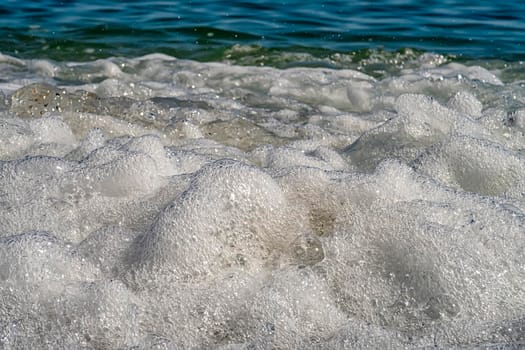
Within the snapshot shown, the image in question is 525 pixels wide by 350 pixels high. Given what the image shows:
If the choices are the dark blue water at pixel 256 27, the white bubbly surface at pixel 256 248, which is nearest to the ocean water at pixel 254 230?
the white bubbly surface at pixel 256 248

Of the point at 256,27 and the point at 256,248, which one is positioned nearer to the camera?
the point at 256,248

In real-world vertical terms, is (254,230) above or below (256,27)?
above

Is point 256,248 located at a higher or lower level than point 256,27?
higher

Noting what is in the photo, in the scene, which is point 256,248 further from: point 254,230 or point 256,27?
point 256,27

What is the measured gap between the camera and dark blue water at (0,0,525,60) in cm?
738

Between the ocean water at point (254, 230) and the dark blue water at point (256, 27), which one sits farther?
the dark blue water at point (256, 27)

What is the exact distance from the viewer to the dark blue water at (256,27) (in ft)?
24.2

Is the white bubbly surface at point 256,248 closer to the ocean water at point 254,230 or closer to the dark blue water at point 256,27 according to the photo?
the ocean water at point 254,230

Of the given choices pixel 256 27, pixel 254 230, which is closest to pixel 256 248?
pixel 254 230

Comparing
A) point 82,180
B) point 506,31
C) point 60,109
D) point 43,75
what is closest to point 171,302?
point 82,180

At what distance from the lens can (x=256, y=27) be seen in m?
8.22

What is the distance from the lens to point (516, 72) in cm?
659

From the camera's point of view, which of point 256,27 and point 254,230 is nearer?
point 254,230

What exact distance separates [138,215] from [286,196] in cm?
53
